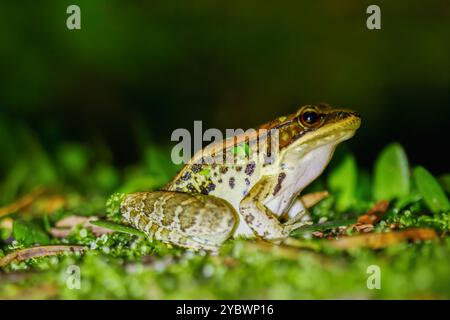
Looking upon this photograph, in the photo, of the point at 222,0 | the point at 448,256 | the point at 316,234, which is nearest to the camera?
the point at 448,256

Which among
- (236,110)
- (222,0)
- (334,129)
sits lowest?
(334,129)

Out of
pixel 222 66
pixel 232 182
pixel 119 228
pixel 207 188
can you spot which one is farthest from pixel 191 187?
pixel 222 66

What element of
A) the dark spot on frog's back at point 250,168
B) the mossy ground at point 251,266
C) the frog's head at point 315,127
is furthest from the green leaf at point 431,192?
the dark spot on frog's back at point 250,168

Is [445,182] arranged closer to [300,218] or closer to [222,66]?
[300,218]

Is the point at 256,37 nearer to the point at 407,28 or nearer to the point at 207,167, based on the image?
the point at 407,28

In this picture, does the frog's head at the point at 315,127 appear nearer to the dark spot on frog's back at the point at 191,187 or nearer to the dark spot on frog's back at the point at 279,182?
the dark spot on frog's back at the point at 279,182

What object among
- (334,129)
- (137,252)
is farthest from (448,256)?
(137,252)
